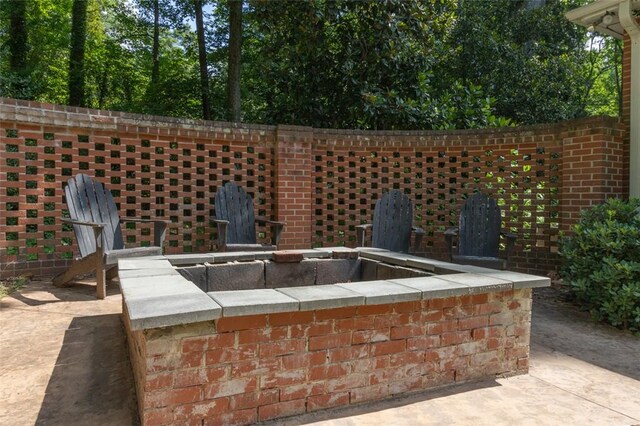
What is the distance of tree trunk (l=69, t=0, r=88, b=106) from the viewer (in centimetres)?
1057

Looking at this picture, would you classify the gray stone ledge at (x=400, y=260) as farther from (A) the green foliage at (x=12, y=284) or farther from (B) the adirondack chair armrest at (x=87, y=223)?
(A) the green foliage at (x=12, y=284)

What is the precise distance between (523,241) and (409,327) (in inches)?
143

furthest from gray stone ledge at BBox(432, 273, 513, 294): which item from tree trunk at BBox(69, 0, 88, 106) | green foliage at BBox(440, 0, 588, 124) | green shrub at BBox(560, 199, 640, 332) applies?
tree trunk at BBox(69, 0, 88, 106)

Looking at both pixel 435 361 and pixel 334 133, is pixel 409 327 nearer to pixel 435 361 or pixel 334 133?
pixel 435 361

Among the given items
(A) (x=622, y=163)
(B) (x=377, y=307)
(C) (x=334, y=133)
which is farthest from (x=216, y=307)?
(A) (x=622, y=163)

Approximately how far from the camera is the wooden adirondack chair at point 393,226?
15.3 ft

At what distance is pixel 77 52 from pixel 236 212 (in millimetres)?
9052

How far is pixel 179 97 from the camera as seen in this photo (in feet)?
39.1

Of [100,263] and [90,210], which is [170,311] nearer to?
[100,263]

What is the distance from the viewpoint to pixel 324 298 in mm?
1775

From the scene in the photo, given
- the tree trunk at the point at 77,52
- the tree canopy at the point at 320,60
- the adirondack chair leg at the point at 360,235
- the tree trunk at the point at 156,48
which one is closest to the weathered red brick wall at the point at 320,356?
the adirondack chair leg at the point at 360,235

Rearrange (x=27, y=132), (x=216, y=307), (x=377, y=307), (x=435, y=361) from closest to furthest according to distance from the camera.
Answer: (x=216, y=307) → (x=377, y=307) → (x=435, y=361) → (x=27, y=132)

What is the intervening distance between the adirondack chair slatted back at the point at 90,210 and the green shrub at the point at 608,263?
4077mm

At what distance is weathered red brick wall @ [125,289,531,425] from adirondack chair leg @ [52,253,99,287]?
72.8 inches
